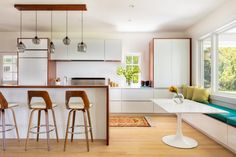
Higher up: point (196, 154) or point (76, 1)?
point (76, 1)

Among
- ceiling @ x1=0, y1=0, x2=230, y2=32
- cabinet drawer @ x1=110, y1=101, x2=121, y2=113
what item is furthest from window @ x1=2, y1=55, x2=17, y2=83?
cabinet drawer @ x1=110, y1=101, x2=121, y2=113

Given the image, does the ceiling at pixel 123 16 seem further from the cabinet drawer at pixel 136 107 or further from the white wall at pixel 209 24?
the cabinet drawer at pixel 136 107

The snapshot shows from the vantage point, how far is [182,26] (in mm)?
5332

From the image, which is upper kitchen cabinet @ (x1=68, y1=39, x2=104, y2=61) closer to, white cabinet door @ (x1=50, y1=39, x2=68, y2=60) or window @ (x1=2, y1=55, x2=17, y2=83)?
white cabinet door @ (x1=50, y1=39, x2=68, y2=60)

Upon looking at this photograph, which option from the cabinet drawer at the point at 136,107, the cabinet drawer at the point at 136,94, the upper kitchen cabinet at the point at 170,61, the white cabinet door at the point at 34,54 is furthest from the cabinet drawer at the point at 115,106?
the white cabinet door at the point at 34,54

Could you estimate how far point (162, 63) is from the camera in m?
5.51

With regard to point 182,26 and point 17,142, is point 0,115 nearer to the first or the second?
point 17,142

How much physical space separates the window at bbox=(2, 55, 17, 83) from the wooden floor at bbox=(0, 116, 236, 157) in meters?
3.07

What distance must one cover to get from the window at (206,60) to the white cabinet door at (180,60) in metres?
0.51

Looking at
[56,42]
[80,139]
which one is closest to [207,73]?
[80,139]

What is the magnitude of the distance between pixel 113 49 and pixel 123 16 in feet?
4.52

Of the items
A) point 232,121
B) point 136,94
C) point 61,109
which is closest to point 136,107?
point 136,94

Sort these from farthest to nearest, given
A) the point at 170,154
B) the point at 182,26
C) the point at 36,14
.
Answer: the point at 182,26 → the point at 36,14 → the point at 170,154

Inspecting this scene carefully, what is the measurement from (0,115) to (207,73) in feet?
14.8
